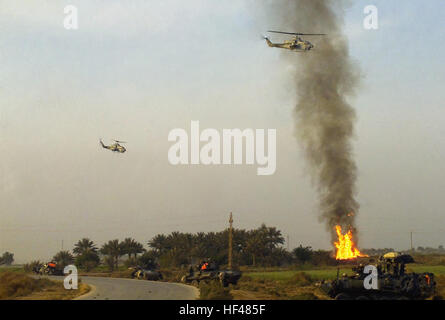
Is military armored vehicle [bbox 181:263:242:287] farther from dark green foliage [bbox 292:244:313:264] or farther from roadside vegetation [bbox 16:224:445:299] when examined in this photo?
dark green foliage [bbox 292:244:313:264]

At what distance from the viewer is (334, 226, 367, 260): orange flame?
6019 centimetres

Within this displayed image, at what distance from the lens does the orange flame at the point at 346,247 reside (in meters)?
60.2

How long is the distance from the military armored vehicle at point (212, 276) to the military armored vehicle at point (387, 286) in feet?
27.7

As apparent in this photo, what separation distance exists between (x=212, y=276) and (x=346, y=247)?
938 inches

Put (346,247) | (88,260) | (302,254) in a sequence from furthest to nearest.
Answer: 1. (88,260)
2. (302,254)
3. (346,247)

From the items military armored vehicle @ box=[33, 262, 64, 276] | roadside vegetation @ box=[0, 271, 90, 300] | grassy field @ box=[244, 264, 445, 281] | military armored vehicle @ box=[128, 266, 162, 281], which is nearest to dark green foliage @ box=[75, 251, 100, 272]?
military armored vehicle @ box=[33, 262, 64, 276]

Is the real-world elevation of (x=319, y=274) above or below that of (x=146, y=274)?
above

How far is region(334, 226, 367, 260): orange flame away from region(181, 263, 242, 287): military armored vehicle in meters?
21.9

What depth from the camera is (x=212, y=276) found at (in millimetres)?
42250

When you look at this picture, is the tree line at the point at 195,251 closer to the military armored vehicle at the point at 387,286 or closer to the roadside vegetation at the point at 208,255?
the roadside vegetation at the point at 208,255

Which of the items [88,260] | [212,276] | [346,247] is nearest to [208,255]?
[88,260]

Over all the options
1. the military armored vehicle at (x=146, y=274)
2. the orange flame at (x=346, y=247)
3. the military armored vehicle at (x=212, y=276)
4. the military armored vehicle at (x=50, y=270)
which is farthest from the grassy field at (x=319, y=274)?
the military armored vehicle at (x=50, y=270)

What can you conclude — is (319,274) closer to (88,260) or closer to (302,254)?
(302,254)
